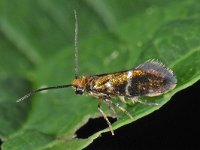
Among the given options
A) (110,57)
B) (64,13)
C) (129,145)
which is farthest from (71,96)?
(64,13)

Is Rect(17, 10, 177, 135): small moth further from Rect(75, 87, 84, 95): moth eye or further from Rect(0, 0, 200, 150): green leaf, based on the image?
Rect(0, 0, 200, 150): green leaf

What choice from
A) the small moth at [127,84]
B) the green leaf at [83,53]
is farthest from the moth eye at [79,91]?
the green leaf at [83,53]

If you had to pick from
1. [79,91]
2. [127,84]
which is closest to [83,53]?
[79,91]

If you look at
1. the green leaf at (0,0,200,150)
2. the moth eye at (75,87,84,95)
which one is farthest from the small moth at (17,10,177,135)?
the green leaf at (0,0,200,150)

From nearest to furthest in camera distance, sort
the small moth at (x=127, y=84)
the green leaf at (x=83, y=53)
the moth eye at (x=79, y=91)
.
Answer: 1. the green leaf at (x=83, y=53)
2. the small moth at (x=127, y=84)
3. the moth eye at (x=79, y=91)

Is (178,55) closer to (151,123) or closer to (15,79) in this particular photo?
(151,123)

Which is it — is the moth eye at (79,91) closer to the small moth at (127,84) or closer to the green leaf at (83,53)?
the small moth at (127,84)
